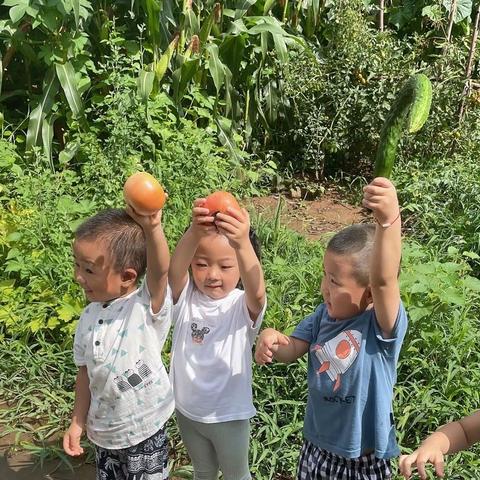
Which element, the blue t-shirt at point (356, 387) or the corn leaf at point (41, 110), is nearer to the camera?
Result: the blue t-shirt at point (356, 387)

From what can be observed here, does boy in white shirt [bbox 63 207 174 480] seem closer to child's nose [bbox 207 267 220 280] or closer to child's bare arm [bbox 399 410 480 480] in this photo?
child's nose [bbox 207 267 220 280]

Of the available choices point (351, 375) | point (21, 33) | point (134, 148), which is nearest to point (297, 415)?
point (351, 375)

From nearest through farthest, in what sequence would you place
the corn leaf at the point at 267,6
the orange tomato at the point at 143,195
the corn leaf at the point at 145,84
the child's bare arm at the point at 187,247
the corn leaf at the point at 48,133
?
the orange tomato at the point at 143,195 → the child's bare arm at the point at 187,247 → the corn leaf at the point at 145,84 → the corn leaf at the point at 48,133 → the corn leaf at the point at 267,6

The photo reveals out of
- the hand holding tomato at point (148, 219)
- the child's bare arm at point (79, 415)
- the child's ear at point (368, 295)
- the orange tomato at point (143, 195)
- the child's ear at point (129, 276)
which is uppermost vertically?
the orange tomato at point (143, 195)

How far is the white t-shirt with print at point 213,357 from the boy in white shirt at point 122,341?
0.21 feet

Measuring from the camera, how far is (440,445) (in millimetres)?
1701

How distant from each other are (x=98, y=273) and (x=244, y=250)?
1.62ft

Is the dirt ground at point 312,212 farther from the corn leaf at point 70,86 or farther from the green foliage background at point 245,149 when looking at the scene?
the corn leaf at point 70,86

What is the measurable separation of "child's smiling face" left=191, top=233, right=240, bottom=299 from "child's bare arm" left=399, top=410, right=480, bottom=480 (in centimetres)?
81

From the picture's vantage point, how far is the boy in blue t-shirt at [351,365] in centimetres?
202

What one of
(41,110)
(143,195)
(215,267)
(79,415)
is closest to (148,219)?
(143,195)

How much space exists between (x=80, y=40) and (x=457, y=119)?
308 centimetres

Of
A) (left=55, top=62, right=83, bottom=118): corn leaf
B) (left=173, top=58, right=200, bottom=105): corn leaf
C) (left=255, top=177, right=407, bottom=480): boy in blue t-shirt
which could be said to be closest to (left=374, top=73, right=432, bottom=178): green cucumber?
(left=255, top=177, right=407, bottom=480): boy in blue t-shirt

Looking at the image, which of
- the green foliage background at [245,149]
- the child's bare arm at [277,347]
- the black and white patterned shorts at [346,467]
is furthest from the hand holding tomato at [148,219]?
the green foliage background at [245,149]
